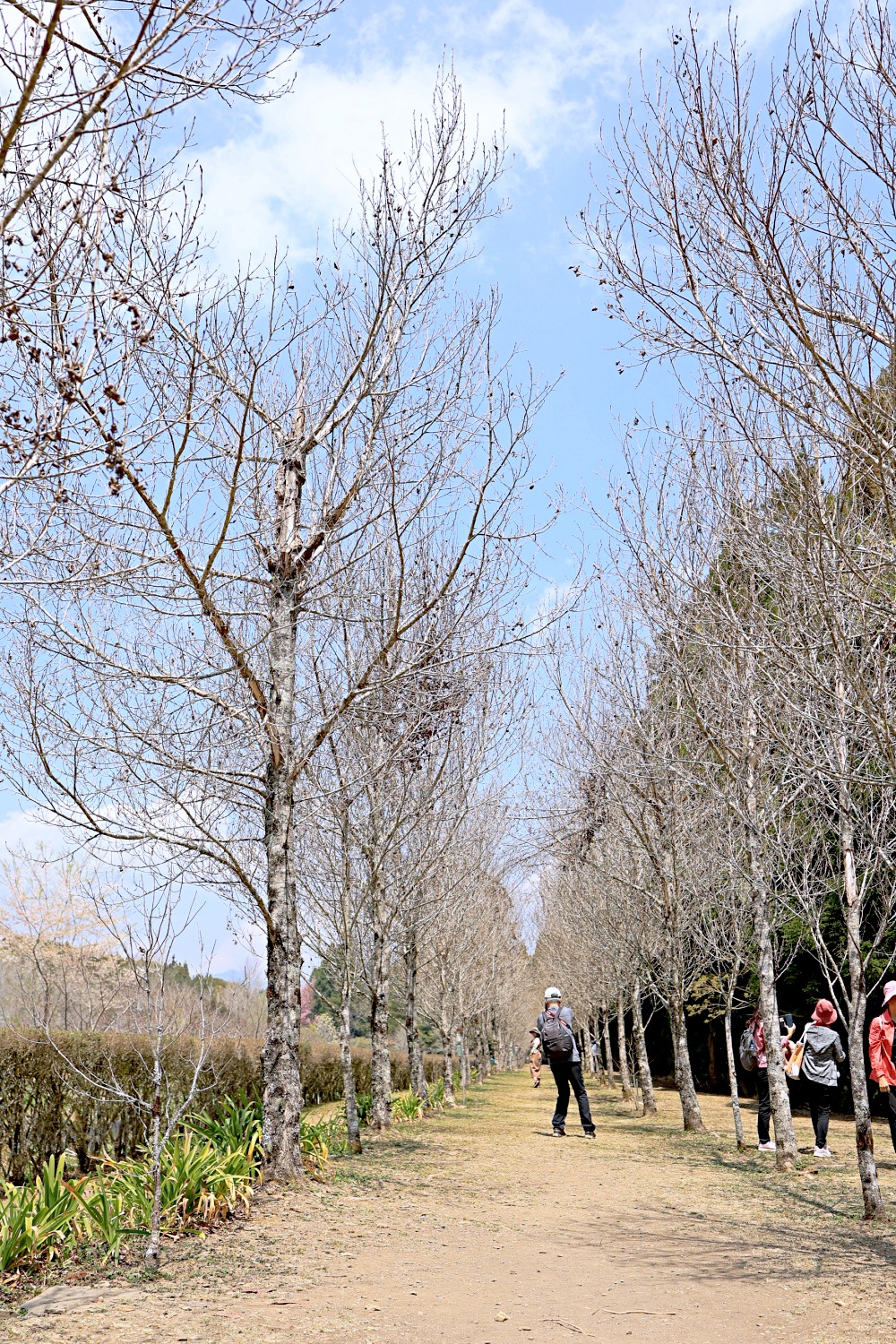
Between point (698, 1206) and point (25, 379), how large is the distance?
760cm

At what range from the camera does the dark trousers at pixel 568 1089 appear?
540 inches

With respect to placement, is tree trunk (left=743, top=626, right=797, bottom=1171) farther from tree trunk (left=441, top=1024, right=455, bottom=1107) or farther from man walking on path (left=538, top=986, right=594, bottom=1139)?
tree trunk (left=441, top=1024, right=455, bottom=1107)

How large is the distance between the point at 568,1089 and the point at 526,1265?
315 inches

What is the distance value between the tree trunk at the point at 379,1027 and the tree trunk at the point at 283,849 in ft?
10.9

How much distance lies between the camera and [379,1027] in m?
13.0

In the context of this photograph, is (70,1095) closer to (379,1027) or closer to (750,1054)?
(379,1027)

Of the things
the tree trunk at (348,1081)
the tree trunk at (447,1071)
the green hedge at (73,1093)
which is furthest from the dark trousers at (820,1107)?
the tree trunk at (447,1071)

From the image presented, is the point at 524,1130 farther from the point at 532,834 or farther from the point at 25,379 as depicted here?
the point at 25,379

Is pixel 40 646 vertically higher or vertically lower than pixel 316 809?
higher

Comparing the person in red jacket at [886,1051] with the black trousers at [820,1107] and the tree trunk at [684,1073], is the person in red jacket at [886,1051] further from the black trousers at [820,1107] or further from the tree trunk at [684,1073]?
the tree trunk at [684,1073]

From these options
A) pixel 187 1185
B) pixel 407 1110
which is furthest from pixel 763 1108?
pixel 187 1185

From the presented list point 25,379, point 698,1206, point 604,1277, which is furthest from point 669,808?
point 25,379

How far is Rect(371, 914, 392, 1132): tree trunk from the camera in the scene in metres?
12.5

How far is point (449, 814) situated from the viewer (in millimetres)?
14148
